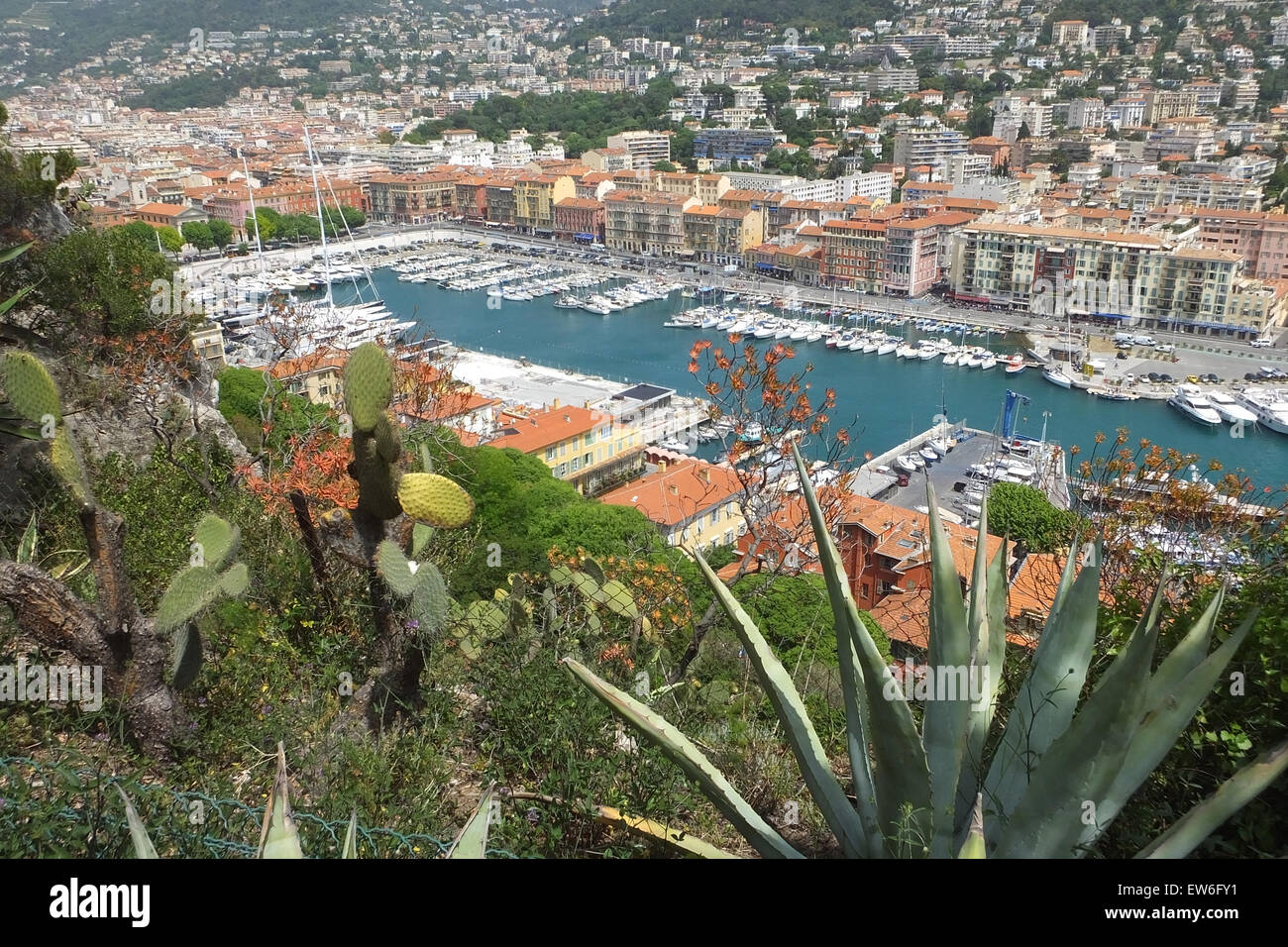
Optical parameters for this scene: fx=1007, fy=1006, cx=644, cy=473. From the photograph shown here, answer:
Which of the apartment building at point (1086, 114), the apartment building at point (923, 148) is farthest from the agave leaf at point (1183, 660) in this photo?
the apartment building at point (1086, 114)

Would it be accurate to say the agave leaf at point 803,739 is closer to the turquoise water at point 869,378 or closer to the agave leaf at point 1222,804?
the agave leaf at point 1222,804

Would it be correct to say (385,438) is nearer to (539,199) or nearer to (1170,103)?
(539,199)

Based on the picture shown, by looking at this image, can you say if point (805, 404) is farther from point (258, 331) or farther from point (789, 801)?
point (258, 331)

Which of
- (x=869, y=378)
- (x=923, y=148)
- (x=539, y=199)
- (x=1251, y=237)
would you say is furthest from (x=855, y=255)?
(x=923, y=148)

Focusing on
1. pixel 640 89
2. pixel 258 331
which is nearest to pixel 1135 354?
pixel 258 331

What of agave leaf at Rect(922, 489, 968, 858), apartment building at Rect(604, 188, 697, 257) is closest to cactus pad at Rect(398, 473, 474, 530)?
agave leaf at Rect(922, 489, 968, 858)

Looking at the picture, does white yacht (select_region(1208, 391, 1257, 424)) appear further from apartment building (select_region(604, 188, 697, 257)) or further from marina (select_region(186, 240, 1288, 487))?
apartment building (select_region(604, 188, 697, 257))
